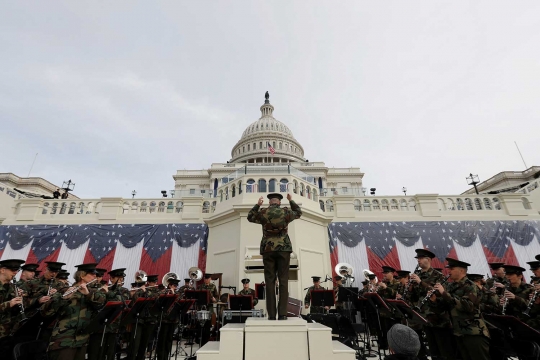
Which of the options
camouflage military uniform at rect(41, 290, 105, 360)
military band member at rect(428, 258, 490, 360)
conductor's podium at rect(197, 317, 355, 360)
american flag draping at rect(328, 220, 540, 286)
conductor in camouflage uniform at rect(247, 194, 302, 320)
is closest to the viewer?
conductor's podium at rect(197, 317, 355, 360)

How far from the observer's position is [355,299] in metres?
8.65

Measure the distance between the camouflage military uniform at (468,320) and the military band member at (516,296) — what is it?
76cm

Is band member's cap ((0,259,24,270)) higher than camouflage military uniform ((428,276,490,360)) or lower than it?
higher

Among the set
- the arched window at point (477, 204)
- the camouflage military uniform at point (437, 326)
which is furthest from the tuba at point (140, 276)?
the arched window at point (477, 204)

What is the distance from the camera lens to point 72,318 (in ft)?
16.1

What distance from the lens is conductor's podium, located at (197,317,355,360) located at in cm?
438

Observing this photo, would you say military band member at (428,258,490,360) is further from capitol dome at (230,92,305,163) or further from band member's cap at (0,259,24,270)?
capitol dome at (230,92,305,163)

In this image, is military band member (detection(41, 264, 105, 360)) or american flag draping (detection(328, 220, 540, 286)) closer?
military band member (detection(41, 264, 105, 360))

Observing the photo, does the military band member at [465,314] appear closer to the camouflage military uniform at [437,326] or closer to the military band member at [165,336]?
the camouflage military uniform at [437,326]

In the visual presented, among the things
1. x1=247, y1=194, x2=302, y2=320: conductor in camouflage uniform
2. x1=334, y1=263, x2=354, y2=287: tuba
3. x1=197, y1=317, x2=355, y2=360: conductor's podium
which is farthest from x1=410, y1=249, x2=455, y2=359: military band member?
x1=334, y1=263, x2=354, y2=287: tuba

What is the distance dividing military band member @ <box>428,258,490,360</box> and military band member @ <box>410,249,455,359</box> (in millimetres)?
466

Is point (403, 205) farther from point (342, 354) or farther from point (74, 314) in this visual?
point (74, 314)

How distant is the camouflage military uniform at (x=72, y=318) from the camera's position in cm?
466

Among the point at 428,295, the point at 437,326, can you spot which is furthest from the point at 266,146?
the point at 428,295
